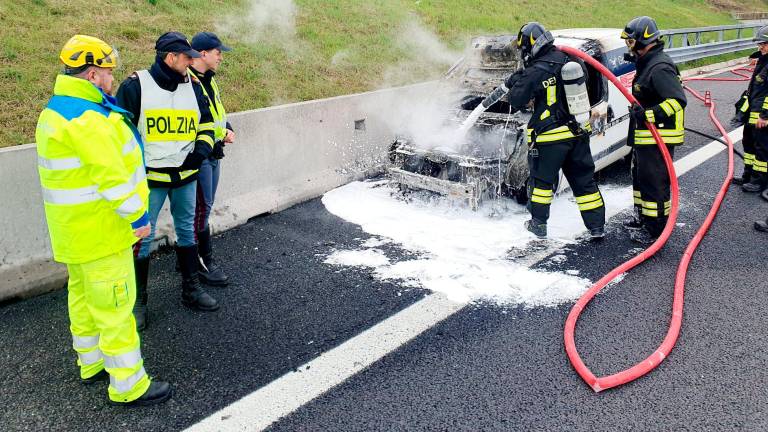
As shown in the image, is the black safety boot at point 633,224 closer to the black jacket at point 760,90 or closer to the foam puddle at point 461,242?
the foam puddle at point 461,242

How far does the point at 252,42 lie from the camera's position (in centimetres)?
863

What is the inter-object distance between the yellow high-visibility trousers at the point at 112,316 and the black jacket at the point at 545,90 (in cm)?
351

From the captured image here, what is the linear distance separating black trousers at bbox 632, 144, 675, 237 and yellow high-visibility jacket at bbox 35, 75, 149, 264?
4312 mm

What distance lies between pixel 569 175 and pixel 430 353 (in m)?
2.62

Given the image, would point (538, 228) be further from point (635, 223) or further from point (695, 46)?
point (695, 46)

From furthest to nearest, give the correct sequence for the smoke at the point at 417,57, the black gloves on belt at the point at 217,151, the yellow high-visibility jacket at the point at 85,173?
the smoke at the point at 417,57 → the black gloves on belt at the point at 217,151 → the yellow high-visibility jacket at the point at 85,173

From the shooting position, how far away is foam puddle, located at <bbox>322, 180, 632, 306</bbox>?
4160 millimetres

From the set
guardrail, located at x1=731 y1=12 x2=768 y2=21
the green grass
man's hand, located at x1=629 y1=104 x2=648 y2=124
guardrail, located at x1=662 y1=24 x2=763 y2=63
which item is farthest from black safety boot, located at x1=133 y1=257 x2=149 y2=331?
guardrail, located at x1=731 y1=12 x2=768 y2=21

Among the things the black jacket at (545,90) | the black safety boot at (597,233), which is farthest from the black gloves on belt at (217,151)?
the black safety boot at (597,233)

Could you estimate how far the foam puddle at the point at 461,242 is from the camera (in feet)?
13.6

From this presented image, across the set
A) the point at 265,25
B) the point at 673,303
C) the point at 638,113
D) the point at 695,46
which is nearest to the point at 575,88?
the point at 638,113

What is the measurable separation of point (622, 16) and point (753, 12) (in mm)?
17156

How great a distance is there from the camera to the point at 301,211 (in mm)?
6047

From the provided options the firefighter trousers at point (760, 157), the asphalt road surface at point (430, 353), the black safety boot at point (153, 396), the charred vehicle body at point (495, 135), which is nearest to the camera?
the asphalt road surface at point (430, 353)
